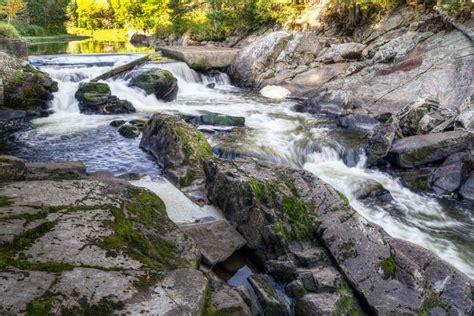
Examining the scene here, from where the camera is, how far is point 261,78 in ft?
59.8

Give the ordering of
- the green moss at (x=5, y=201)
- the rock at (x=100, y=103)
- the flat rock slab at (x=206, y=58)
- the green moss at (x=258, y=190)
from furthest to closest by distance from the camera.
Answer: the flat rock slab at (x=206, y=58), the rock at (x=100, y=103), the green moss at (x=258, y=190), the green moss at (x=5, y=201)

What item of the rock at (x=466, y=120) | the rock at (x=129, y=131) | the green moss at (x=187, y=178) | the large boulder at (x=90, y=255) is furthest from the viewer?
the rock at (x=129, y=131)

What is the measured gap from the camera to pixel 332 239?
4.97 m

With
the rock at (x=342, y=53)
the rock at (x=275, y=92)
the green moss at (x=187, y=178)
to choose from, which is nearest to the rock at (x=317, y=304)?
the green moss at (x=187, y=178)

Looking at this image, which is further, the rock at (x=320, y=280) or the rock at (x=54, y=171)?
the rock at (x=54, y=171)

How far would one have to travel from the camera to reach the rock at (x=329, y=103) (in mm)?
13633

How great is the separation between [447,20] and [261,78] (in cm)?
802

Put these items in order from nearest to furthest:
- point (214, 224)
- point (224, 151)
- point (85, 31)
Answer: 1. point (214, 224)
2. point (224, 151)
3. point (85, 31)

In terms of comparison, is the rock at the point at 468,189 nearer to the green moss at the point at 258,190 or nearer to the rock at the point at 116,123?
the green moss at the point at 258,190

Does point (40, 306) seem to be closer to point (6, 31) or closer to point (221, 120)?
point (221, 120)

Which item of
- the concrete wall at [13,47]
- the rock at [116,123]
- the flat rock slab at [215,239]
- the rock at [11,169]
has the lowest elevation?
the flat rock slab at [215,239]

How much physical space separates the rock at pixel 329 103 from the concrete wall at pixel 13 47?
1096 cm

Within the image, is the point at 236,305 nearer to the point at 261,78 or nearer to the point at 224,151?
the point at 224,151

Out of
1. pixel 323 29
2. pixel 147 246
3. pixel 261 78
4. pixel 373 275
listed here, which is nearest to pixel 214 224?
pixel 147 246
